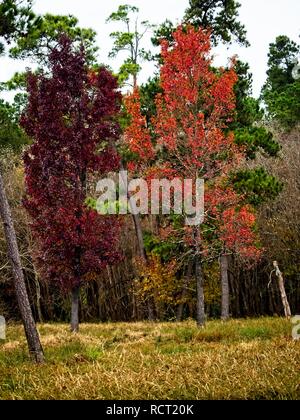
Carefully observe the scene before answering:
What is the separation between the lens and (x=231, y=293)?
25688mm

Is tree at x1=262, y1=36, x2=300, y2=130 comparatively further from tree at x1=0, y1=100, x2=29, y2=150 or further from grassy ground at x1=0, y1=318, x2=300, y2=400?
grassy ground at x1=0, y1=318, x2=300, y2=400

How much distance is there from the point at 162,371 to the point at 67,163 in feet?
28.7

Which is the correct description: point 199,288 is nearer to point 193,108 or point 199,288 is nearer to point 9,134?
point 193,108

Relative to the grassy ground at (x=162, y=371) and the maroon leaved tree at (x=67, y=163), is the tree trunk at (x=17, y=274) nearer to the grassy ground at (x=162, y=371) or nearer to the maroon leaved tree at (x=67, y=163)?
the grassy ground at (x=162, y=371)

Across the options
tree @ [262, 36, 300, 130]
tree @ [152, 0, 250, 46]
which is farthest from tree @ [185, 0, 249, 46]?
tree @ [262, 36, 300, 130]

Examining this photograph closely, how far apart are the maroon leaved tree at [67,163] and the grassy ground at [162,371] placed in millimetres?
3476

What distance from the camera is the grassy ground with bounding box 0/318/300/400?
6816mm

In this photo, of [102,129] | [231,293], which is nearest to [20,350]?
[102,129]

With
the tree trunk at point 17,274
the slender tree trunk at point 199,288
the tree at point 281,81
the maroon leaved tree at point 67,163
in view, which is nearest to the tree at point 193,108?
the slender tree trunk at point 199,288

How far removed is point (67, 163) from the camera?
50.3ft

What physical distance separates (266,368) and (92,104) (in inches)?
426

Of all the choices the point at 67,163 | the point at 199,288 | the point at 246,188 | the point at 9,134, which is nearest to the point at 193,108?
the point at 246,188

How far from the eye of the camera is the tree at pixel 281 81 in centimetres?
3728

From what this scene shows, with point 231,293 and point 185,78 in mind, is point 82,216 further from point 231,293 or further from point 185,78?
point 231,293
